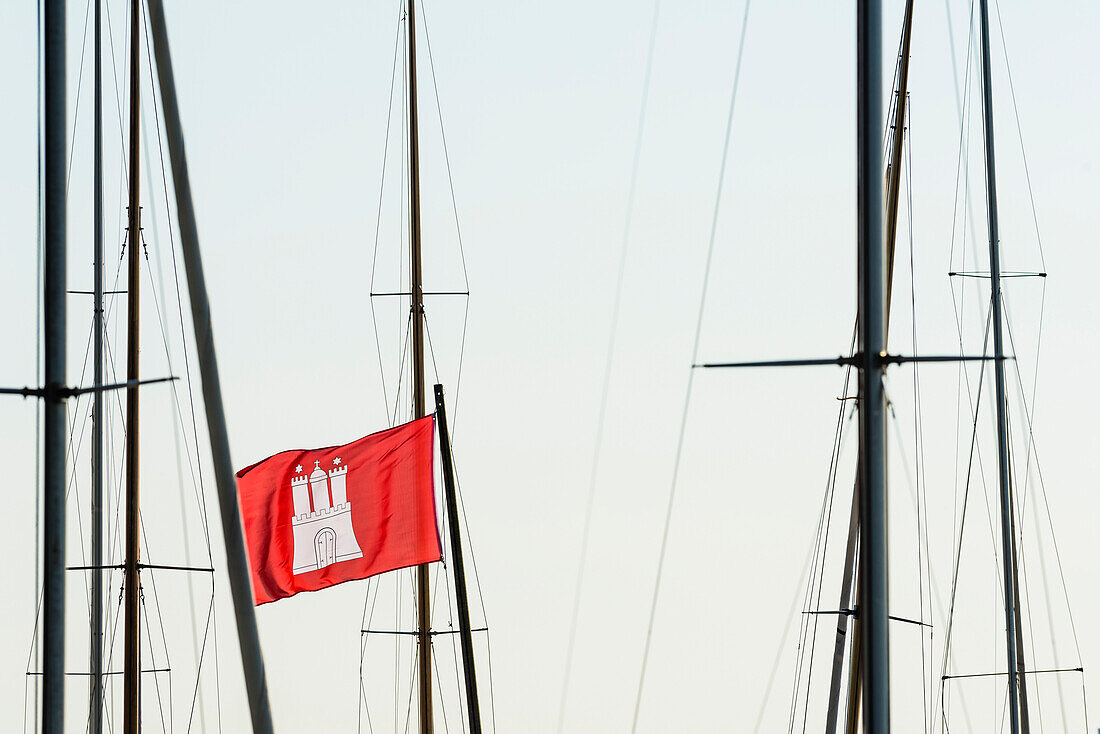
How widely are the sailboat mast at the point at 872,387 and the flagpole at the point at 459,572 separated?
6.64 metres

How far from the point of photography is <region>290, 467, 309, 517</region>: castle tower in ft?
76.3

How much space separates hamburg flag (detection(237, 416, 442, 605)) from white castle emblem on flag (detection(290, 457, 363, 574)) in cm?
1

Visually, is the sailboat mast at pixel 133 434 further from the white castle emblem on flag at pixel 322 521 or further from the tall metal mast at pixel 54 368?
the tall metal mast at pixel 54 368

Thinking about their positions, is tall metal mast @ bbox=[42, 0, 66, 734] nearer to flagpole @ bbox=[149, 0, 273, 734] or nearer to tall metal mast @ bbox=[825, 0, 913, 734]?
flagpole @ bbox=[149, 0, 273, 734]

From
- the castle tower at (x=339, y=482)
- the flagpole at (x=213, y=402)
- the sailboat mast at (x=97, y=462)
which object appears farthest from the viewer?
the castle tower at (x=339, y=482)

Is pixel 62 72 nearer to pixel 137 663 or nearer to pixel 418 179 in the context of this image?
pixel 137 663

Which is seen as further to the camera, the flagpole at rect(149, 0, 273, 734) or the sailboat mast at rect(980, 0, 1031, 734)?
the sailboat mast at rect(980, 0, 1031, 734)

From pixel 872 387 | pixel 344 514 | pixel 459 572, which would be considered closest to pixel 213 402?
pixel 872 387

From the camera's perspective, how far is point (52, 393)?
11383 millimetres

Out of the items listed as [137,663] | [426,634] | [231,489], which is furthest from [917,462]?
[231,489]

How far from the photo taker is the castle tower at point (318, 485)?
23.2 m

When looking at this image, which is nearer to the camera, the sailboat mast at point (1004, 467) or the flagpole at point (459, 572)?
the flagpole at point (459, 572)

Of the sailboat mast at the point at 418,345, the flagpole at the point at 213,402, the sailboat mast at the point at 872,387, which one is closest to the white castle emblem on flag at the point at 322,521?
the sailboat mast at the point at 418,345

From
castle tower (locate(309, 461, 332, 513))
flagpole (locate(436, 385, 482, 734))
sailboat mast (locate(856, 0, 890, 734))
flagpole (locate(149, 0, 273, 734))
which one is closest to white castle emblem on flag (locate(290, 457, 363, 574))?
castle tower (locate(309, 461, 332, 513))
